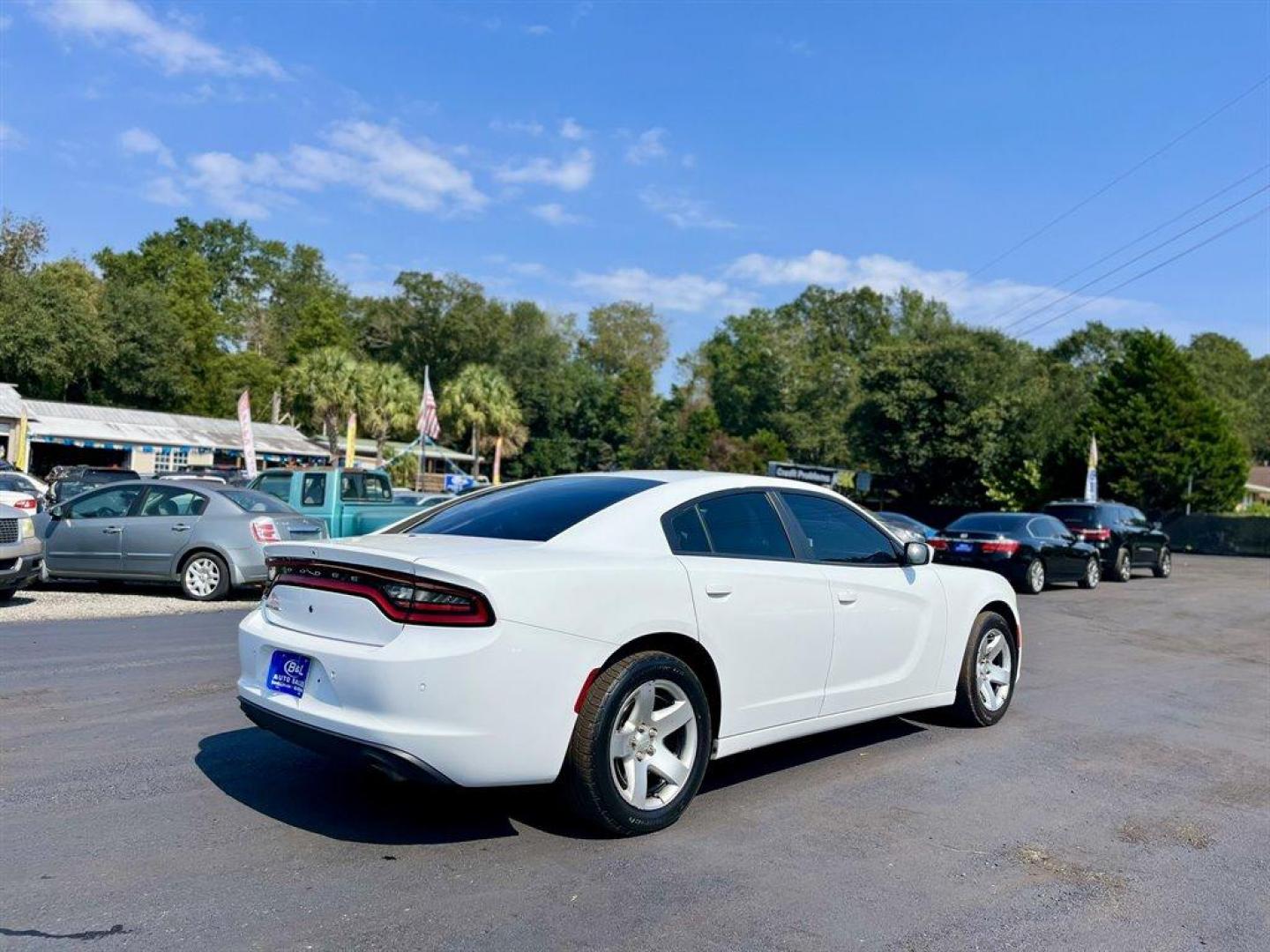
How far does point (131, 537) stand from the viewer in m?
12.3

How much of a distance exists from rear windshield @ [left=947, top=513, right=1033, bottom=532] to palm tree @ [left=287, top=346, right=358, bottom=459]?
117 ft

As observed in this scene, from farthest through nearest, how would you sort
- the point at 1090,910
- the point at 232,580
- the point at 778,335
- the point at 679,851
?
the point at 778,335 < the point at 232,580 < the point at 679,851 < the point at 1090,910

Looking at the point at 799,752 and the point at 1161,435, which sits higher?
the point at 1161,435

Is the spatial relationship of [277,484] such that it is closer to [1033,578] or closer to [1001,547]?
[1001,547]

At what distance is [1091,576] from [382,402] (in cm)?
3777

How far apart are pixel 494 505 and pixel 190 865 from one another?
2164mm

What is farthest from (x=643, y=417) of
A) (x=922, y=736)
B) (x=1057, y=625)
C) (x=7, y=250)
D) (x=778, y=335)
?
(x=922, y=736)

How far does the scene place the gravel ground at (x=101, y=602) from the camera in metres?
10.6

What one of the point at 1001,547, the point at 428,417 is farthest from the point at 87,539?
the point at 428,417

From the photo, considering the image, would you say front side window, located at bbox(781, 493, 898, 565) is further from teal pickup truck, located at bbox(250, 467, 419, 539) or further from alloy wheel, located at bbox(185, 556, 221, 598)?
teal pickup truck, located at bbox(250, 467, 419, 539)

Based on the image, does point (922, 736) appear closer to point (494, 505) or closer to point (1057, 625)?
point (494, 505)

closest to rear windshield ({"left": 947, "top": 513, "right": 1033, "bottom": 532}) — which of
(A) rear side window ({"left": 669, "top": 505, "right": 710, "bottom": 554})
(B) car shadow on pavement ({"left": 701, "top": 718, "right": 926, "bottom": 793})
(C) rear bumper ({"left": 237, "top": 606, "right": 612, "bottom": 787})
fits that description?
(B) car shadow on pavement ({"left": 701, "top": 718, "right": 926, "bottom": 793})

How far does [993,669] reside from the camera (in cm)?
676

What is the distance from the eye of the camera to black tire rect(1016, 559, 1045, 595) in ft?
58.7
